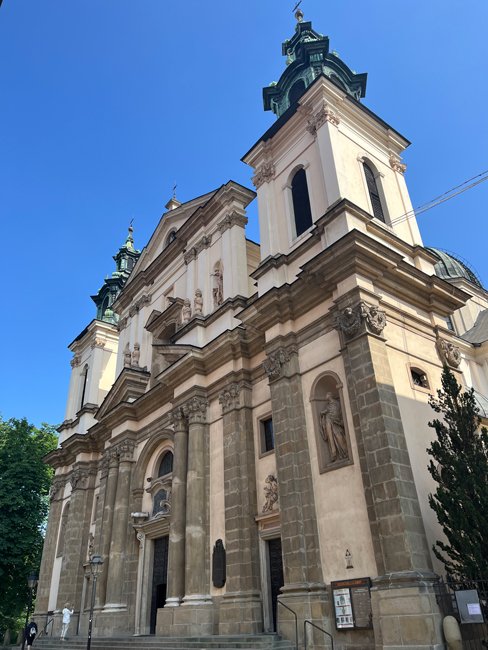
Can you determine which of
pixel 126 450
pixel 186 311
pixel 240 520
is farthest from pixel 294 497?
pixel 126 450

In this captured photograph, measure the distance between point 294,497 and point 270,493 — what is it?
6.07 ft

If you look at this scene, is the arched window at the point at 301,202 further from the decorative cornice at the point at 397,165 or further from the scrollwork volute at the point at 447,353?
the scrollwork volute at the point at 447,353

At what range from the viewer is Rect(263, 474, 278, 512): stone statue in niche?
1514cm

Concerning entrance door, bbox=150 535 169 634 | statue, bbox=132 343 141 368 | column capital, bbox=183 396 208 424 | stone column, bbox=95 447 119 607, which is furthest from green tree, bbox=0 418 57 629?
column capital, bbox=183 396 208 424

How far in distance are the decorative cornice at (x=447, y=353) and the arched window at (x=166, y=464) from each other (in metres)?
11.0

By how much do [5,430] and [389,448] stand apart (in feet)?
97.2

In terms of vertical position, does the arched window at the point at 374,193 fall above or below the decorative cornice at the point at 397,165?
below

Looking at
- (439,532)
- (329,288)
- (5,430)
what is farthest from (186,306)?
(5,430)

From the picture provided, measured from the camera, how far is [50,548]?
89.4 ft

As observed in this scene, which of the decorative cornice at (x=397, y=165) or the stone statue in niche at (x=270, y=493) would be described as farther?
the decorative cornice at (x=397, y=165)

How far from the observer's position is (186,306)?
2234 centimetres

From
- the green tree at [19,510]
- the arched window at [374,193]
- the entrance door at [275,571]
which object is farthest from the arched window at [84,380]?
the arched window at [374,193]

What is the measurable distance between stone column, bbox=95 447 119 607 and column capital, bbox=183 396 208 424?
6.08 meters

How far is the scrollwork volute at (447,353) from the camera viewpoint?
1549cm
